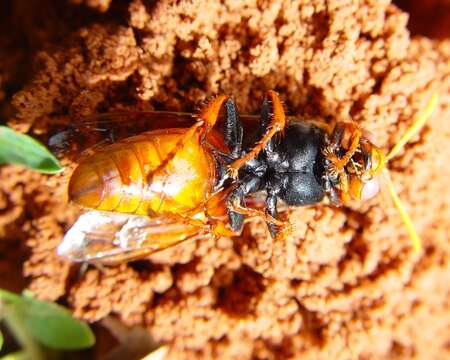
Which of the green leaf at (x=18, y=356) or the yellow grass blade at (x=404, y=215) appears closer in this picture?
the green leaf at (x=18, y=356)

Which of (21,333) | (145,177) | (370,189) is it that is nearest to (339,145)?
(370,189)

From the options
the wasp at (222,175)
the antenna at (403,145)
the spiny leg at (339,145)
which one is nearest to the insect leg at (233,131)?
the wasp at (222,175)

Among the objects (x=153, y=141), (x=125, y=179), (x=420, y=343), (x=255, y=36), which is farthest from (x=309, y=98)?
(x=420, y=343)

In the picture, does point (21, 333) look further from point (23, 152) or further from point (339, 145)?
point (339, 145)

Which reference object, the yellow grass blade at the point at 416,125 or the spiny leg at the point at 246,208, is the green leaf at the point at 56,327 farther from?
the yellow grass blade at the point at 416,125

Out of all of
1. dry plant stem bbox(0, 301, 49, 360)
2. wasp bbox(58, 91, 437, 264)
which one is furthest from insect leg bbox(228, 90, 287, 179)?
dry plant stem bbox(0, 301, 49, 360)

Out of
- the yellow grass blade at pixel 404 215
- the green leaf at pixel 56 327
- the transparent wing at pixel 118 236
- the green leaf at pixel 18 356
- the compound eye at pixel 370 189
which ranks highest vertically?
the compound eye at pixel 370 189

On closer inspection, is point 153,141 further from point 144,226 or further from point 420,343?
point 420,343
